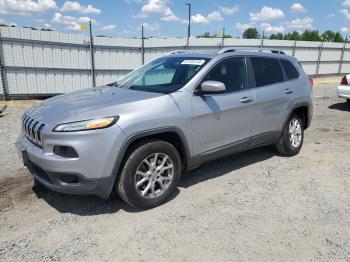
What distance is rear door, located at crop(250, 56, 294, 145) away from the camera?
4.77 meters

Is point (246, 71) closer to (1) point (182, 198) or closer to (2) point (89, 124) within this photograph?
(1) point (182, 198)

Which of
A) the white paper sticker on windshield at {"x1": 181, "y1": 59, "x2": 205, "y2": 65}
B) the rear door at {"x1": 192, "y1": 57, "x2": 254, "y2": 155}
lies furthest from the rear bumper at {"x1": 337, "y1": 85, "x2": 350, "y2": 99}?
the white paper sticker on windshield at {"x1": 181, "y1": 59, "x2": 205, "y2": 65}

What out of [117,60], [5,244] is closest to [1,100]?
[117,60]

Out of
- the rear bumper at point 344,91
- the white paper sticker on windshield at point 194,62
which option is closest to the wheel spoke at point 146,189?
the white paper sticker on windshield at point 194,62

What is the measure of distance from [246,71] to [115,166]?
2.40 metres

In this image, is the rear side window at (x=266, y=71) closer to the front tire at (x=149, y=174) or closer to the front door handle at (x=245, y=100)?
the front door handle at (x=245, y=100)

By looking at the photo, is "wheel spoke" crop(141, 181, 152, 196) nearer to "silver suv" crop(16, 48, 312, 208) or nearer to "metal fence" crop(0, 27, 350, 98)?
"silver suv" crop(16, 48, 312, 208)

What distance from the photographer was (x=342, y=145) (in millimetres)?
6430

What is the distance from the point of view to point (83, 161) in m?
3.17

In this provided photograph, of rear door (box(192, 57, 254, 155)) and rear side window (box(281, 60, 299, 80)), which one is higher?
rear side window (box(281, 60, 299, 80))

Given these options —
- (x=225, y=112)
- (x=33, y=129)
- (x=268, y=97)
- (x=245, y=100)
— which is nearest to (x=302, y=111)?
(x=268, y=97)

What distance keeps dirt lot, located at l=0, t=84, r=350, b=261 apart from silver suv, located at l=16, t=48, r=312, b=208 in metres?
0.39

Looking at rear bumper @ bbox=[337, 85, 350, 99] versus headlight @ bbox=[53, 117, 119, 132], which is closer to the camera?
headlight @ bbox=[53, 117, 119, 132]

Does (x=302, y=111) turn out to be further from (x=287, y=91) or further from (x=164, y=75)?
(x=164, y=75)
